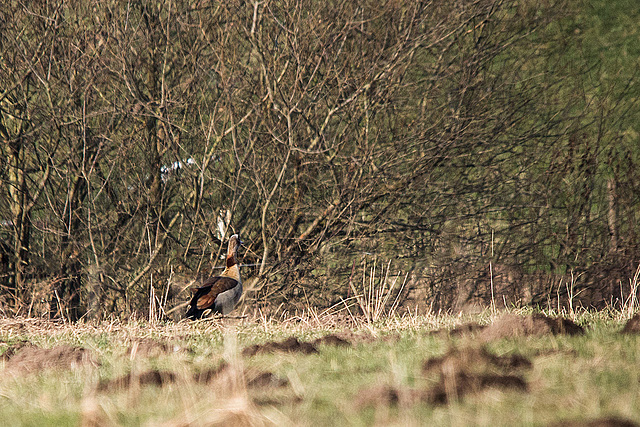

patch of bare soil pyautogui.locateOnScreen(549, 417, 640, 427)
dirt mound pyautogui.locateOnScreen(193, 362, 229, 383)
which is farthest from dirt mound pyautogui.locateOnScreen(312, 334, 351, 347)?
patch of bare soil pyautogui.locateOnScreen(549, 417, 640, 427)

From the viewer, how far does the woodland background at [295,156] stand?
9055 millimetres

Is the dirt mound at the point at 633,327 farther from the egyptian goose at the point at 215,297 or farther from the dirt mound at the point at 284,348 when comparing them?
the egyptian goose at the point at 215,297

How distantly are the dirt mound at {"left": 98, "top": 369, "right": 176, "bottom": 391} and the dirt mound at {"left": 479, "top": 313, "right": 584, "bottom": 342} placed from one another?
178 cm

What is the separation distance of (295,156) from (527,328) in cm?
548


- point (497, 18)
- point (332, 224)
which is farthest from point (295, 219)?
point (497, 18)

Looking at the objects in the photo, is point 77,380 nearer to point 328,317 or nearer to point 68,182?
point 328,317

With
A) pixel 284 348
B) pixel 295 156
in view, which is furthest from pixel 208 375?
pixel 295 156

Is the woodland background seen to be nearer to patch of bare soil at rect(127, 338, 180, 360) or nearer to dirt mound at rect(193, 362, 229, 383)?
patch of bare soil at rect(127, 338, 180, 360)

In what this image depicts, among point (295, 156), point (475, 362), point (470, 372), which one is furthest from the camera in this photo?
point (295, 156)

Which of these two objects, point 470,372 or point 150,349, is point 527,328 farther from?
point 150,349

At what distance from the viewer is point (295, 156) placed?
9.21 m

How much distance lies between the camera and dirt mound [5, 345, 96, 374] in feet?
13.8

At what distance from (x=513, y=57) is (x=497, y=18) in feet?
1.88

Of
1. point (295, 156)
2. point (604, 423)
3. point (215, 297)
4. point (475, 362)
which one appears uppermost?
point (295, 156)
